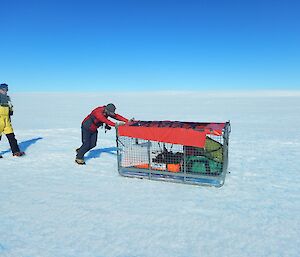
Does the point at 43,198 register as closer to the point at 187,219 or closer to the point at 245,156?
the point at 187,219

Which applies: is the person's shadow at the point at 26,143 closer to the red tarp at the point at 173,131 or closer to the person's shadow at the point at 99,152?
the person's shadow at the point at 99,152

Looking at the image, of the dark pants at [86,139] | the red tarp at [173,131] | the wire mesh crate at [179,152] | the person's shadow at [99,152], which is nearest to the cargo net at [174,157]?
the wire mesh crate at [179,152]

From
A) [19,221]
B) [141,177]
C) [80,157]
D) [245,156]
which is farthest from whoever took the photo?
[245,156]

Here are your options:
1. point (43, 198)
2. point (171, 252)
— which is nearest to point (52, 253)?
point (171, 252)

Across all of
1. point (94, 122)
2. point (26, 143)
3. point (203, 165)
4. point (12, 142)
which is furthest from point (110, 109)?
point (26, 143)

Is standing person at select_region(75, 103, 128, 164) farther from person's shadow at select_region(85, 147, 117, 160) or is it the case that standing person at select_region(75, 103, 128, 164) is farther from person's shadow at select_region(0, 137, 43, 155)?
person's shadow at select_region(0, 137, 43, 155)

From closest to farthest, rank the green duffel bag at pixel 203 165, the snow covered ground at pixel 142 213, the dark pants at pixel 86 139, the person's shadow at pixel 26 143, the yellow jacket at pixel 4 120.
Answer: the snow covered ground at pixel 142 213, the green duffel bag at pixel 203 165, the dark pants at pixel 86 139, the yellow jacket at pixel 4 120, the person's shadow at pixel 26 143

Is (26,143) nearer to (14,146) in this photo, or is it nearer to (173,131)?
(14,146)

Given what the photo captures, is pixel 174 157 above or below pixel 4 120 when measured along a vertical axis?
below
